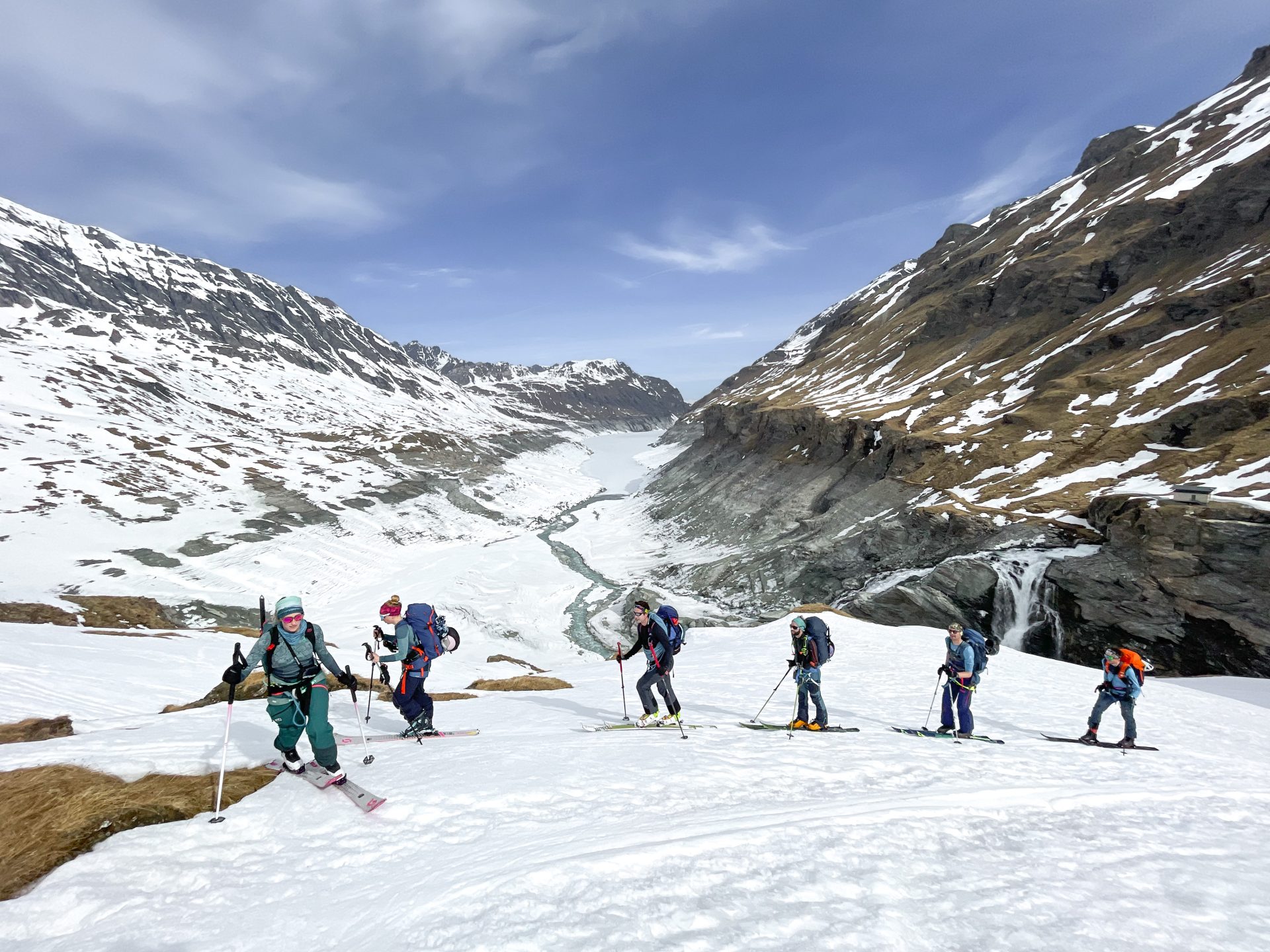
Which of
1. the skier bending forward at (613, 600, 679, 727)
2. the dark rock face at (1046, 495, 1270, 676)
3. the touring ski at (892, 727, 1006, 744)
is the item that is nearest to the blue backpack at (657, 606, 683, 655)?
the skier bending forward at (613, 600, 679, 727)

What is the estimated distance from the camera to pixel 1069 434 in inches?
1738

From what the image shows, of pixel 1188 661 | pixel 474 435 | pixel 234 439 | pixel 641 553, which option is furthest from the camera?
pixel 474 435

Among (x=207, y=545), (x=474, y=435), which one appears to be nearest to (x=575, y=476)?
(x=474, y=435)

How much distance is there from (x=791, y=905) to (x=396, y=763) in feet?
21.0

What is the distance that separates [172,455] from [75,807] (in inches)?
3865

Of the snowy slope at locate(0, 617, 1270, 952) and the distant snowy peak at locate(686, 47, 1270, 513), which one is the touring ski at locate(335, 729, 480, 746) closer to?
the snowy slope at locate(0, 617, 1270, 952)

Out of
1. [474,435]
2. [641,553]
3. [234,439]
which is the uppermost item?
[474,435]

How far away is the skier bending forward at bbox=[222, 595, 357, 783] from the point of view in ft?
24.9

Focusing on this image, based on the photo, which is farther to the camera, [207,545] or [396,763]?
[207,545]

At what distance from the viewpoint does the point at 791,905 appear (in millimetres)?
4988


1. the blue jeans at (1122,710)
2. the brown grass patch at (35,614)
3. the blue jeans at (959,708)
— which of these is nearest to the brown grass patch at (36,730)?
the blue jeans at (959,708)

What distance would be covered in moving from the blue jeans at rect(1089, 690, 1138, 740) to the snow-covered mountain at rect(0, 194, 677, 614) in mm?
56218

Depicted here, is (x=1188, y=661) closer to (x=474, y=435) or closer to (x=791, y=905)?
(x=791, y=905)

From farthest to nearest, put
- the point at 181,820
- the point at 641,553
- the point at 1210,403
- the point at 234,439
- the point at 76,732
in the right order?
the point at 234,439 → the point at 641,553 → the point at 1210,403 → the point at 76,732 → the point at 181,820
